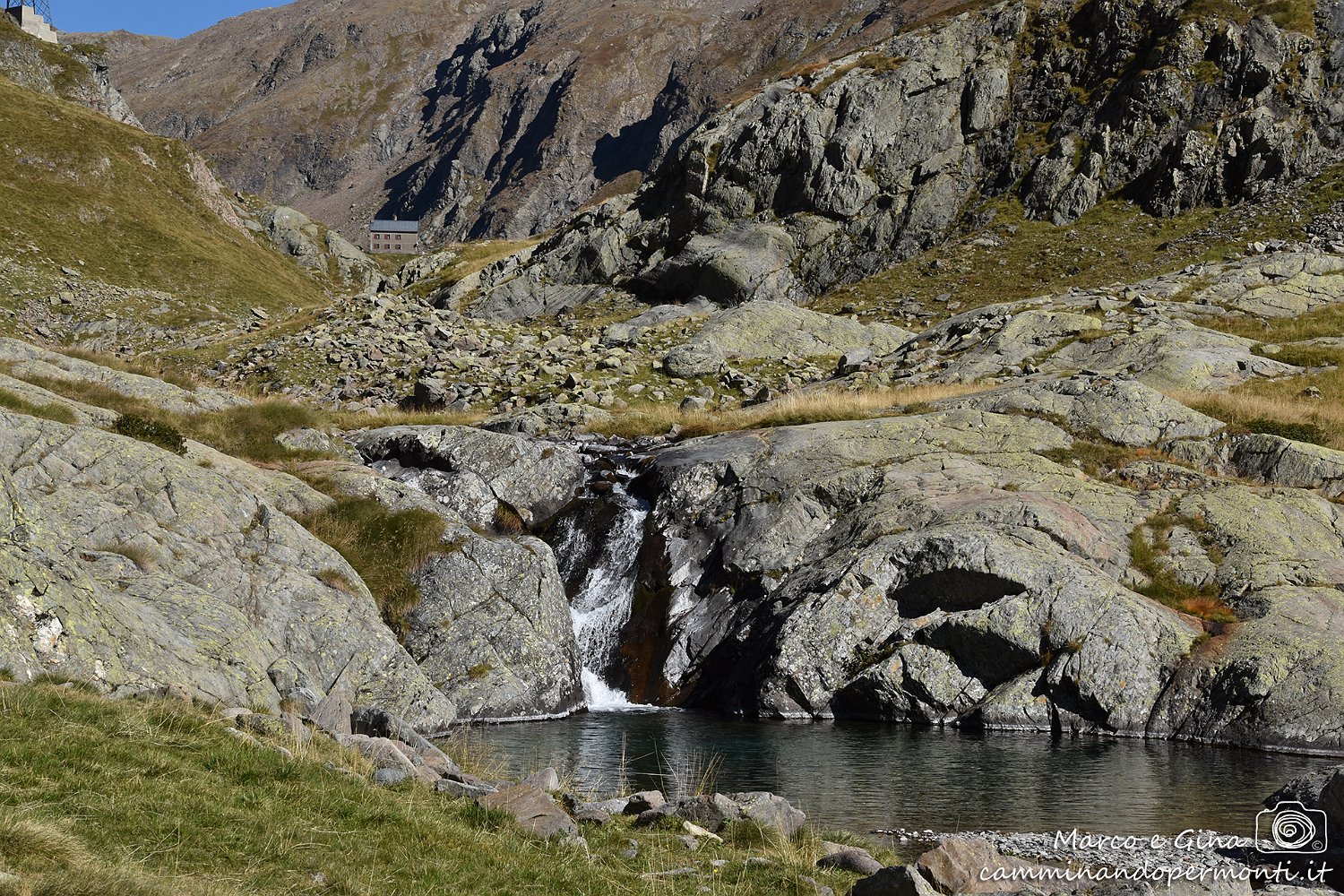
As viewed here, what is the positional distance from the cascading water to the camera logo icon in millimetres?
19330

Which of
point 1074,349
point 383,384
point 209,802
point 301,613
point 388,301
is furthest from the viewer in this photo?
point 388,301

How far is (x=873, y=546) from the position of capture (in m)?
30.5

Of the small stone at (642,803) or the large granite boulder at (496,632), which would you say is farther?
the large granite boulder at (496,632)

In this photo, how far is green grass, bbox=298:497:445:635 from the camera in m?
28.9

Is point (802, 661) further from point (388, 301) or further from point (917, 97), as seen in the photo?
point (917, 97)

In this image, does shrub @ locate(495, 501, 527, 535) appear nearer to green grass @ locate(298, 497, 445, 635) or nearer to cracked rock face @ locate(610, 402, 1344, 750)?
cracked rock face @ locate(610, 402, 1344, 750)

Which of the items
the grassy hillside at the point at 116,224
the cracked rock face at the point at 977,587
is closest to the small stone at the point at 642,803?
the cracked rock face at the point at 977,587

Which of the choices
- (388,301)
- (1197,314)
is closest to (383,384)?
(388,301)

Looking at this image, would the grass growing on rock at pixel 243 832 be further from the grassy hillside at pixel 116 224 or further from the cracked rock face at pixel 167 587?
the grassy hillside at pixel 116 224

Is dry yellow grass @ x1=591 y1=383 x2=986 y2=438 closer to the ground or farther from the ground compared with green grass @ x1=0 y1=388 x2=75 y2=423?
farther from the ground

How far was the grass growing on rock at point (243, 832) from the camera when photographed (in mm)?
8734

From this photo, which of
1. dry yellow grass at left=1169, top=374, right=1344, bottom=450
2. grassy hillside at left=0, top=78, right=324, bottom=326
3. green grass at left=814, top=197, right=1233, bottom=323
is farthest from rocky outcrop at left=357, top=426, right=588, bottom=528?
grassy hillside at left=0, top=78, right=324, bottom=326

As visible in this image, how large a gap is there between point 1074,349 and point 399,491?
122 ft

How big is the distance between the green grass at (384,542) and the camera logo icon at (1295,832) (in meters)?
21.4
